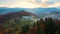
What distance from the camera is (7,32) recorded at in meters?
1.17

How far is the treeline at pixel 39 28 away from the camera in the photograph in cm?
116

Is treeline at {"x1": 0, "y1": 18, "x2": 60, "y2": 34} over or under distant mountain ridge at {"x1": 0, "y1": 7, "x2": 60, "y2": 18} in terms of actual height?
under

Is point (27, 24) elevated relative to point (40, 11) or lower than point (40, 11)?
lower

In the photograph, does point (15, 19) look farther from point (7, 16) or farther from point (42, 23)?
point (42, 23)

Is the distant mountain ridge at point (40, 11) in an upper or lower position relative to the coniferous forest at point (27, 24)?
upper

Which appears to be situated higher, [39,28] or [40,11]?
[40,11]

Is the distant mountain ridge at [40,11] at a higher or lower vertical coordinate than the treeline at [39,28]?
higher

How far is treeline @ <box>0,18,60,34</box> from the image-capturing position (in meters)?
1.16

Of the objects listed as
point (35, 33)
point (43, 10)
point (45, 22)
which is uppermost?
point (43, 10)

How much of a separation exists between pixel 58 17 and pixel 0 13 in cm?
61

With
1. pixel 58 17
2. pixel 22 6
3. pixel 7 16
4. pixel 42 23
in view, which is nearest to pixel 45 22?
pixel 42 23

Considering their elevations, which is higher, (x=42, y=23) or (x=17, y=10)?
(x=17, y=10)

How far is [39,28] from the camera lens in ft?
3.82

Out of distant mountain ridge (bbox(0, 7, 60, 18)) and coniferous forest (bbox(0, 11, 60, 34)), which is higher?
distant mountain ridge (bbox(0, 7, 60, 18))
